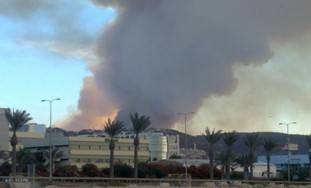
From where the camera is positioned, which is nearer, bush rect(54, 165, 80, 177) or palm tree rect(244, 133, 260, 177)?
bush rect(54, 165, 80, 177)

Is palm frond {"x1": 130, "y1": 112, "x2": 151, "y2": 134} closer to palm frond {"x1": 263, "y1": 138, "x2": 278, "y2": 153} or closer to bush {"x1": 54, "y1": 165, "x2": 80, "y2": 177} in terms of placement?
bush {"x1": 54, "y1": 165, "x2": 80, "y2": 177}

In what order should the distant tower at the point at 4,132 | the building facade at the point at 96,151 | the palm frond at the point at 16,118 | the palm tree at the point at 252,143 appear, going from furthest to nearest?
the distant tower at the point at 4,132
the building facade at the point at 96,151
the palm tree at the point at 252,143
the palm frond at the point at 16,118

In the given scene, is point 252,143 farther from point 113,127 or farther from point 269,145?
point 113,127

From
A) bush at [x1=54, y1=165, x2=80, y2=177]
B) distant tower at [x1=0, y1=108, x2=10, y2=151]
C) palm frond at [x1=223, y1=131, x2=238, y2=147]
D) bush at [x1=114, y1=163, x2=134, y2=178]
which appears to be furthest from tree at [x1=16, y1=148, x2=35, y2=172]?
distant tower at [x1=0, y1=108, x2=10, y2=151]

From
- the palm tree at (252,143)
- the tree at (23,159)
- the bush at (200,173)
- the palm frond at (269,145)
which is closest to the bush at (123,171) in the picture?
the bush at (200,173)

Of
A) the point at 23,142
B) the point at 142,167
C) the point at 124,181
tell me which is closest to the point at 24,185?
the point at 124,181

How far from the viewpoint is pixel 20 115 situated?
321 feet

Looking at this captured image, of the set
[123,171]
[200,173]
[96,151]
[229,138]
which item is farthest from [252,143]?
[96,151]

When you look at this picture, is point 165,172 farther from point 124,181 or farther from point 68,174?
point 124,181

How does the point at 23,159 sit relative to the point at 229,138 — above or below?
below

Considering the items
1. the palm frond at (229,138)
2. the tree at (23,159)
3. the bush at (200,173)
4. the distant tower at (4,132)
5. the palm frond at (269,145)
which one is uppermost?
the distant tower at (4,132)

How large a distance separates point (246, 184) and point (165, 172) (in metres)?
28.9

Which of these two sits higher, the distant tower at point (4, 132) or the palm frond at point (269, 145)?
the distant tower at point (4, 132)

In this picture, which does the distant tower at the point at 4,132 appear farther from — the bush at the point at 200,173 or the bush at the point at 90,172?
the bush at the point at 200,173
